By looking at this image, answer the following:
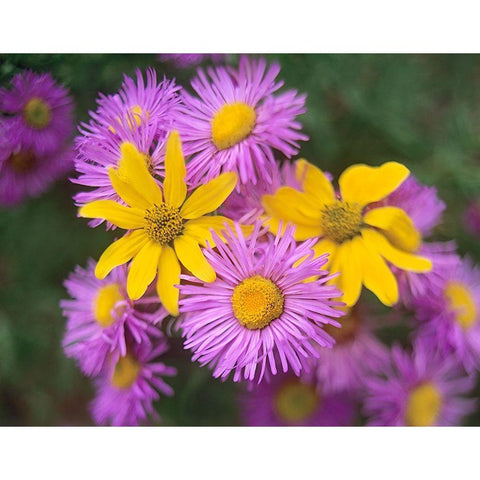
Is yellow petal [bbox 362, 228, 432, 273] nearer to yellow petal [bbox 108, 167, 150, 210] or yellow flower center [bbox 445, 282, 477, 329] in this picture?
yellow flower center [bbox 445, 282, 477, 329]

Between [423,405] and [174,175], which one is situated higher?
[174,175]

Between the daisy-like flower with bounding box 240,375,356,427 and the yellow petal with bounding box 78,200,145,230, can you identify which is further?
the daisy-like flower with bounding box 240,375,356,427

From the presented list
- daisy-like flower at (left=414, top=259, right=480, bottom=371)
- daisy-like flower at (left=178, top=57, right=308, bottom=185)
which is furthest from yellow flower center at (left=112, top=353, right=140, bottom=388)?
daisy-like flower at (left=414, top=259, right=480, bottom=371)

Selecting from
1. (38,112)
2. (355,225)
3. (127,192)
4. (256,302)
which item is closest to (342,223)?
(355,225)

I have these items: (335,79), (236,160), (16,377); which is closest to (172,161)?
(236,160)

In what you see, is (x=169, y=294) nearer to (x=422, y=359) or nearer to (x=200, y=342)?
(x=200, y=342)

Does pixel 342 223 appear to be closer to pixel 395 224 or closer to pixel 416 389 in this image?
pixel 395 224
